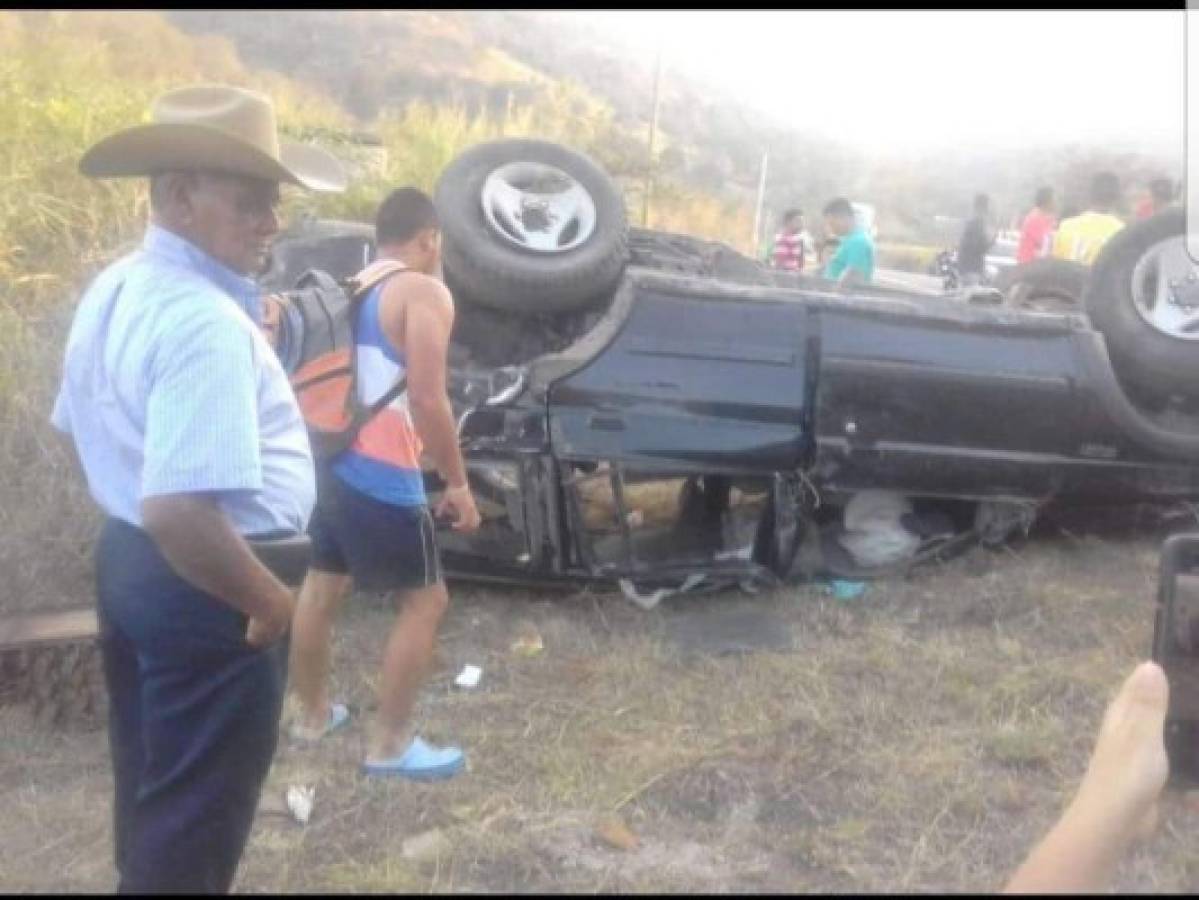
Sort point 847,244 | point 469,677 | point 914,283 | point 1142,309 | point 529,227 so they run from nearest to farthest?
point 469,677 → point 1142,309 → point 529,227 → point 847,244 → point 914,283

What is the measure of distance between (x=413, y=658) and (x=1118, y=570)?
2810 millimetres

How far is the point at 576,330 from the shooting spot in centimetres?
536

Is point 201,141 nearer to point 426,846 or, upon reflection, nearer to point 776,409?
point 426,846

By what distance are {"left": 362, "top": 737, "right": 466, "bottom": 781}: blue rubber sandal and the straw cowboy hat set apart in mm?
1674

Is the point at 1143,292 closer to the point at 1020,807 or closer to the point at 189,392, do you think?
the point at 1020,807

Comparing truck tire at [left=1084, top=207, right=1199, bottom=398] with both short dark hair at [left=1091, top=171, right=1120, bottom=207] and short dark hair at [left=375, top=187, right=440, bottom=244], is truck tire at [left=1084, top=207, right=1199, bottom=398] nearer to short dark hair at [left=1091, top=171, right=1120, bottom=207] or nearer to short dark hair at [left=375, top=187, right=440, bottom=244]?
short dark hair at [left=375, top=187, right=440, bottom=244]

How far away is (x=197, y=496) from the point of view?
2.06 metres

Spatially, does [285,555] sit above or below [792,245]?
above

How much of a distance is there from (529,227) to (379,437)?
2.05m

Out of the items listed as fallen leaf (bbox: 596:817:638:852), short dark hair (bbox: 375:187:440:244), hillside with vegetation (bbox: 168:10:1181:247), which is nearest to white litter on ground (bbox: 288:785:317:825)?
fallen leaf (bbox: 596:817:638:852)

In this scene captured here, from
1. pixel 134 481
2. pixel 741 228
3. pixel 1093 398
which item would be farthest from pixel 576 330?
pixel 741 228

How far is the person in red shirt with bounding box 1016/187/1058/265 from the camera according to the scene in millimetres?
11047

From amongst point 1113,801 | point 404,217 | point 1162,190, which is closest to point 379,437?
Result: point 404,217

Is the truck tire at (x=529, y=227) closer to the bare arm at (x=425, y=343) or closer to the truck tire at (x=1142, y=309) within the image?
the bare arm at (x=425, y=343)
